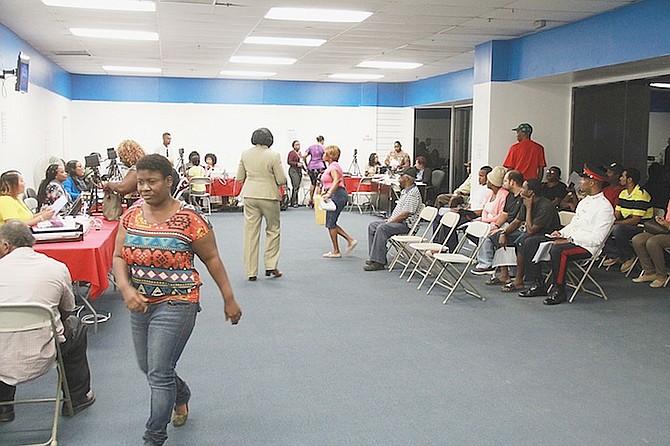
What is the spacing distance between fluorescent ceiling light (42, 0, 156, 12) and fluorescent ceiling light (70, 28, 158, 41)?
5.62 feet

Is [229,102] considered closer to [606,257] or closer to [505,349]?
[606,257]

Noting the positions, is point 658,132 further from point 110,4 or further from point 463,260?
point 110,4

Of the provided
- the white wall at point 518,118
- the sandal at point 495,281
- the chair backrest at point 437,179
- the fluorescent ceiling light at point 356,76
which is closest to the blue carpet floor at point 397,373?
the sandal at point 495,281

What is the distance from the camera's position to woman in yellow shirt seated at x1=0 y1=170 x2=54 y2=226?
5660 mm

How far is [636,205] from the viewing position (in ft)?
26.9

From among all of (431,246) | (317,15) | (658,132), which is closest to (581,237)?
(431,246)

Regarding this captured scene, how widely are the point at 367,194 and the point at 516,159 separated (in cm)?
626

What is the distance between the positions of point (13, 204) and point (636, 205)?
664cm

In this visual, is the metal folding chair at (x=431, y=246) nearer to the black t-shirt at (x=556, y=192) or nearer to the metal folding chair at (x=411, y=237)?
the metal folding chair at (x=411, y=237)

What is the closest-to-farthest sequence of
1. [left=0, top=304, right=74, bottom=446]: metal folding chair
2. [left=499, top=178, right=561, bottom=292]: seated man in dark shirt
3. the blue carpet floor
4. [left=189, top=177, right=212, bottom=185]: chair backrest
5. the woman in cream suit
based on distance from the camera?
[left=0, top=304, right=74, bottom=446]: metal folding chair, the blue carpet floor, [left=499, top=178, right=561, bottom=292]: seated man in dark shirt, the woman in cream suit, [left=189, top=177, right=212, bottom=185]: chair backrest

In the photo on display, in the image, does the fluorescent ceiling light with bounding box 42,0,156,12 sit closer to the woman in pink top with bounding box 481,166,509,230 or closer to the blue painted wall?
the blue painted wall

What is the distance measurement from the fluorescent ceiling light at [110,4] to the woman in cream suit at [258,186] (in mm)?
1889

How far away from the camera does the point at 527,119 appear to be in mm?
10289

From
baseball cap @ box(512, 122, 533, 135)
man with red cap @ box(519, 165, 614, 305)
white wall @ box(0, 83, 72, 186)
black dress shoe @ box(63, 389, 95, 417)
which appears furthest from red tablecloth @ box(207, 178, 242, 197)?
black dress shoe @ box(63, 389, 95, 417)
